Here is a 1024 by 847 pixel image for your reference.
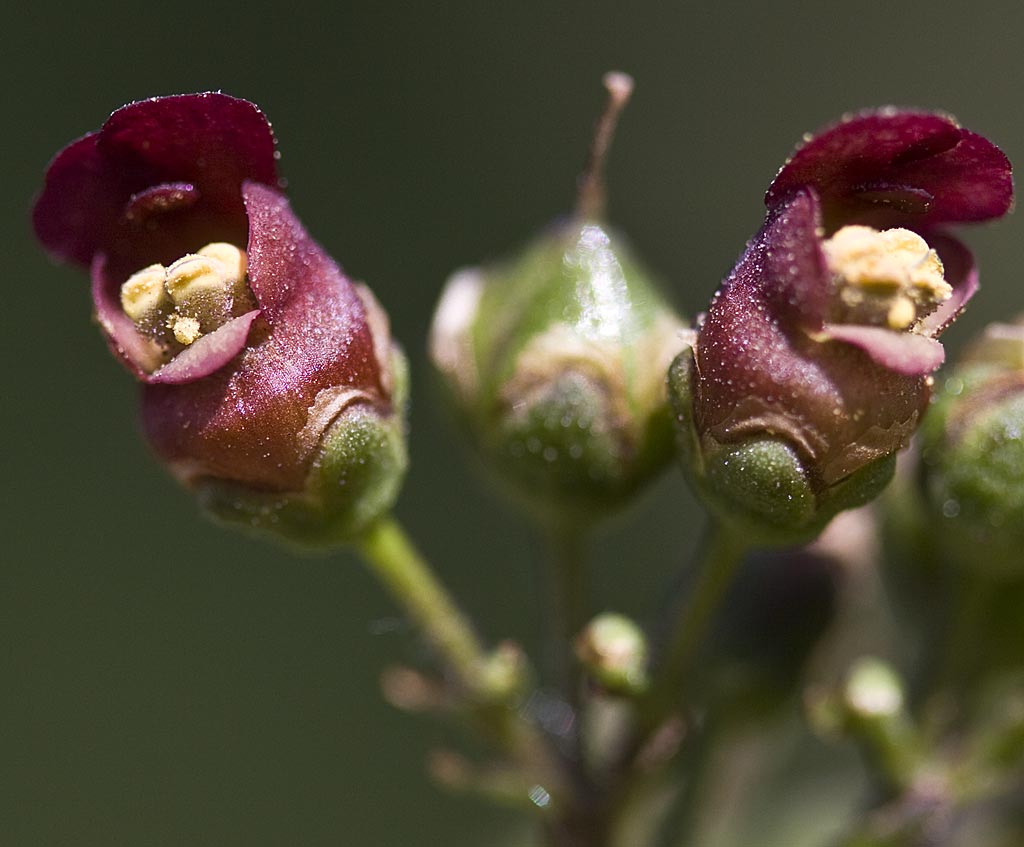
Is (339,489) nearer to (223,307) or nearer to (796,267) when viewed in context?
(223,307)

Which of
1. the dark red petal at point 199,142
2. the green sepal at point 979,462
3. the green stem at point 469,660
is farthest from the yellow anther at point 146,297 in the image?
the green sepal at point 979,462

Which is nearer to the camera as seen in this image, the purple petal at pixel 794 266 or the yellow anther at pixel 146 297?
the purple petal at pixel 794 266

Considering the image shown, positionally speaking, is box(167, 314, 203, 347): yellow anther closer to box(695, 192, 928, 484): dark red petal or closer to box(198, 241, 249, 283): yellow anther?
box(198, 241, 249, 283): yellow anther

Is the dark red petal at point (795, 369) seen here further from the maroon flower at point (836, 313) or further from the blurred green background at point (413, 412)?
the blurred green background at point (413, 412)

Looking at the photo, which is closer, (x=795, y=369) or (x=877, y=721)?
(x=795, y=369)

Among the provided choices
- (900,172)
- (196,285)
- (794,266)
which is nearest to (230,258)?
(196,285)

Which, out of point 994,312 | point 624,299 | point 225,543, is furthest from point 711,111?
point 624,299
